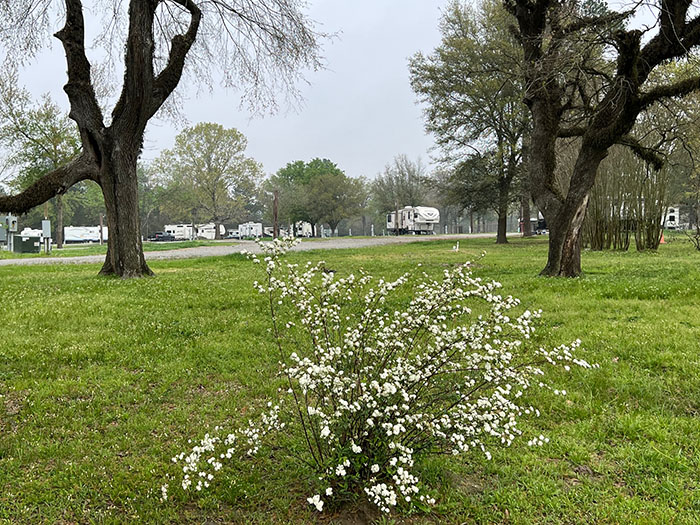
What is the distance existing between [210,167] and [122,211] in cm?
4236

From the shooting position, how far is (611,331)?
21.5 ft

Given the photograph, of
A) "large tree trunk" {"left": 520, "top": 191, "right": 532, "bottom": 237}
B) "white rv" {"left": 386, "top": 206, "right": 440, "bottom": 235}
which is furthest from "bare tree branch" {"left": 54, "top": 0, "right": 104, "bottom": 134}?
"white rv" {"left": 386, "top": 206, "right": 440, "bottom": 235}

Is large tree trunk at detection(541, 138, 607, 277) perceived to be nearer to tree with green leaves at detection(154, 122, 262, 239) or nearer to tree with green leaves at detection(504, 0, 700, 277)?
tree with green leaves at detection(504, 0, 700, 277)

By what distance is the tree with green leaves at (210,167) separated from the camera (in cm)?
5100

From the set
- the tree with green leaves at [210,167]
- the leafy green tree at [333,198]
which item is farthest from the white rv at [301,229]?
the tree with green leaves at [210,167]

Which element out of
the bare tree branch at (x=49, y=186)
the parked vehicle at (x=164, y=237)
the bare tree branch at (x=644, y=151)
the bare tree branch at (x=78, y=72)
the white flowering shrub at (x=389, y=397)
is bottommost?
the white flowering shrub at (x=389, y=397)

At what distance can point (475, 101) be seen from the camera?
28.3 metres

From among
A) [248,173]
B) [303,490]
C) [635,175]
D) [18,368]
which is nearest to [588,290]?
[303,490]

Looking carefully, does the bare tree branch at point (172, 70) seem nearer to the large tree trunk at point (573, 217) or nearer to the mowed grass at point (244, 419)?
the mowed grass at point (244, 419)

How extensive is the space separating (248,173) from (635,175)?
43.4 metres

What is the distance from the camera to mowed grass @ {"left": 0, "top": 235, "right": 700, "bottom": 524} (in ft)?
10.1

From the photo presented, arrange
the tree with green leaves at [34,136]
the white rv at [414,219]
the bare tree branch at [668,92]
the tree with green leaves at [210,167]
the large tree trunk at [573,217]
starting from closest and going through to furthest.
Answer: the bare tree branch at [668,92]
the large tree trunk at [573,217]
the tree with green leaves at [34,136]
the tree with green leaves at [210,167]
the white rv at [414,219]

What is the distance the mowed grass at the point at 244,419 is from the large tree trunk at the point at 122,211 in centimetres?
367

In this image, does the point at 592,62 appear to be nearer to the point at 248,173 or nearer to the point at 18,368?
the point at 18,368
